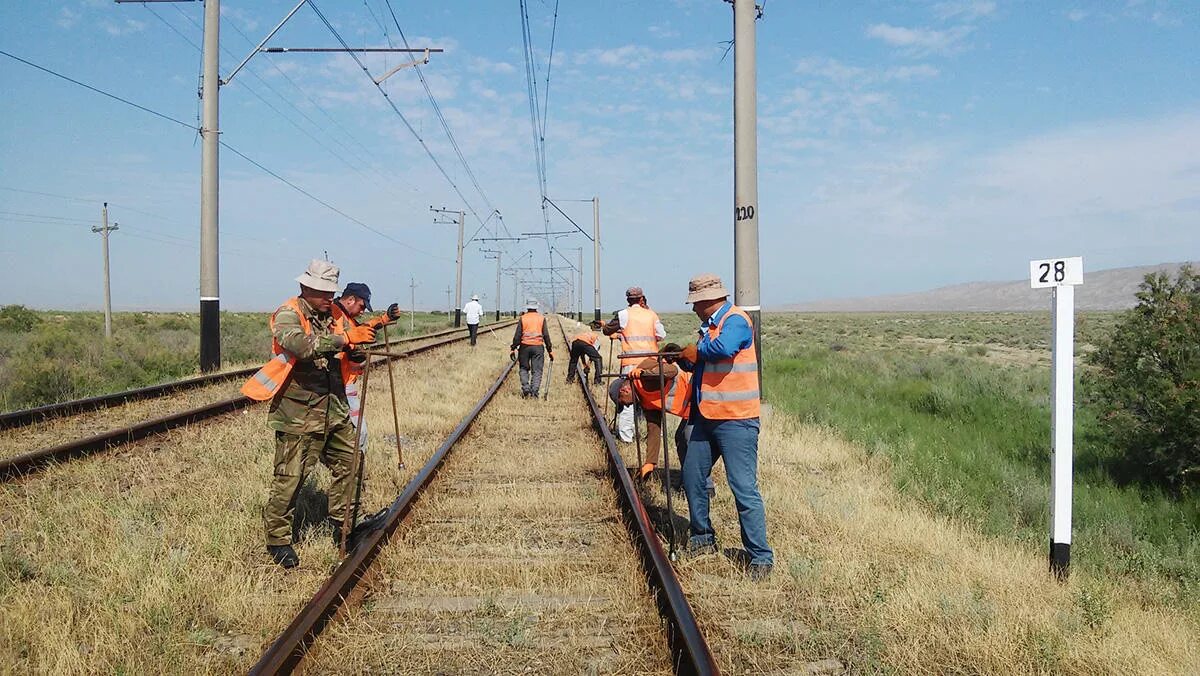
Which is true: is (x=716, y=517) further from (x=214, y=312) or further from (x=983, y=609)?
(x=214, y=312)

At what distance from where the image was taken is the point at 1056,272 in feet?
19.3

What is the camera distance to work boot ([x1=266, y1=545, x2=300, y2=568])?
5.60m

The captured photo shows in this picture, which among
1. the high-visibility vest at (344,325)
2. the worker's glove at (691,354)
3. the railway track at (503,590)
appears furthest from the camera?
the high-visibility vest at (344,325)

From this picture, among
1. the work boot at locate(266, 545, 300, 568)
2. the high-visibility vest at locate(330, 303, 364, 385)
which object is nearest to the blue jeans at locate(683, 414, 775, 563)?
the high-visibility vest at locate(330, 303, 364, 385)

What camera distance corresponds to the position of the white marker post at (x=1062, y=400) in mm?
5773

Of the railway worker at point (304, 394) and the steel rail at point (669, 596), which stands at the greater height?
the railway worker at point (304, 394)

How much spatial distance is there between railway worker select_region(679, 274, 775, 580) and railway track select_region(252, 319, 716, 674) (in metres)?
0.50

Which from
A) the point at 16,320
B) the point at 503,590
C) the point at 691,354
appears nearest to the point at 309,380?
the point at 503,590

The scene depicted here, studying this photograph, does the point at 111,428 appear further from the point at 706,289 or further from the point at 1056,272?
the point at 1056,272

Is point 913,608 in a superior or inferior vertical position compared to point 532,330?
inferior

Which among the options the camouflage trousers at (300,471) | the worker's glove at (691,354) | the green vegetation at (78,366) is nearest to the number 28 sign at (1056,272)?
the worker's glove at (691,354)

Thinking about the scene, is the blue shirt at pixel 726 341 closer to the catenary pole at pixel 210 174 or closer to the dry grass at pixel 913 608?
the dry grass at pixel 913 608

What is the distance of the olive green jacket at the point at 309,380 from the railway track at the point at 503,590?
0.89 m

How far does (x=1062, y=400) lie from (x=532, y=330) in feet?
31.3
